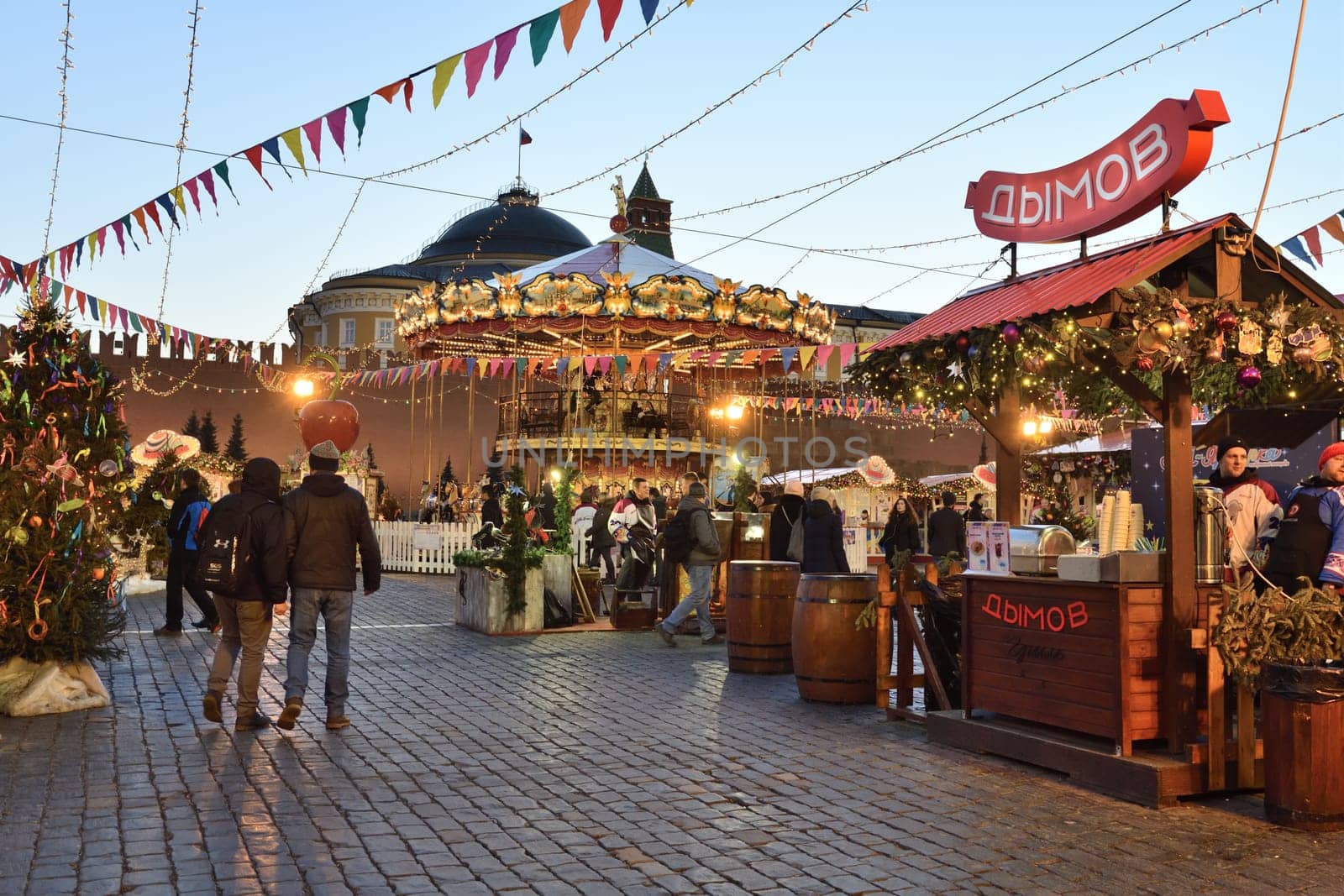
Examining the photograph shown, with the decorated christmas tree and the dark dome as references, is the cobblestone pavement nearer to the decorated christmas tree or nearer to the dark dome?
the decorated christmas tree

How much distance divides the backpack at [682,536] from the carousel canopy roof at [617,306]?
10.2 m

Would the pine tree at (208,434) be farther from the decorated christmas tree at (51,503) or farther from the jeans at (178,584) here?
the decorated christmas tree at (51,503)

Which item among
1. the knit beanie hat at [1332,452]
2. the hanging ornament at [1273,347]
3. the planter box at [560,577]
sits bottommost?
the planter box at [560,577]

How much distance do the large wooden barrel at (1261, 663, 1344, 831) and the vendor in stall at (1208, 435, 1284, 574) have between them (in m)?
1.42

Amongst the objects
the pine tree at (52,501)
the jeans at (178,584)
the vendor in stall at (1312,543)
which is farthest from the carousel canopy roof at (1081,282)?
the jeans at (178,584)

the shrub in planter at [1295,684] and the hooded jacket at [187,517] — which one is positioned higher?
the hooded jacket at [187,517]

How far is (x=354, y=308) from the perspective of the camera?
45.2 m

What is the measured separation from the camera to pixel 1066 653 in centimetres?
578

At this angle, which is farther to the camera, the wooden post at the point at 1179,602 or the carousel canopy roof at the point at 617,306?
the carousel canopy roof at the point at 617,306

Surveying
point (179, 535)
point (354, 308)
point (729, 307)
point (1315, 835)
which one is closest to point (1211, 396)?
point (1315, 835)

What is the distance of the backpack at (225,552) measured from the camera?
6.60m

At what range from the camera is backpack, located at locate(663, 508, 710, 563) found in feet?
35.1

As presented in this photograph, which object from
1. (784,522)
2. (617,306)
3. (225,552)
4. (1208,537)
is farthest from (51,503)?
(617,306)

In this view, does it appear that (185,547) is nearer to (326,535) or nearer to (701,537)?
(701,537)
